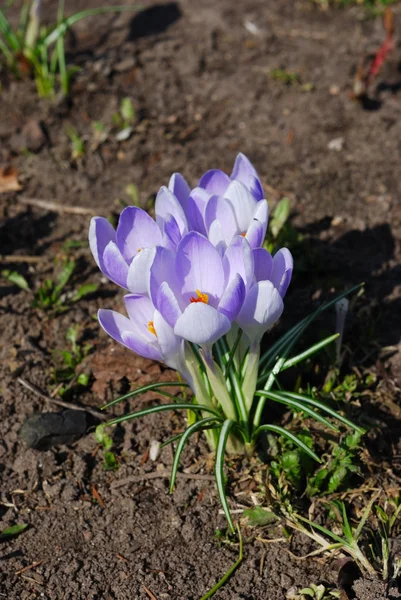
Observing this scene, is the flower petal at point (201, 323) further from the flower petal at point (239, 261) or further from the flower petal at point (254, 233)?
the flower petal at point (254, 233)

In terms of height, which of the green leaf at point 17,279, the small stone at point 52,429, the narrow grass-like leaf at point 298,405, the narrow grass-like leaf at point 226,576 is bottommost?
the narrow grass-like leaf at point 226,576

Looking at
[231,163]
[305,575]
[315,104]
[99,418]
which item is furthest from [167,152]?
[305,575]

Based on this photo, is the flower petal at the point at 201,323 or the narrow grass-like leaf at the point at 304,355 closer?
the flower petal at the point at 201,323

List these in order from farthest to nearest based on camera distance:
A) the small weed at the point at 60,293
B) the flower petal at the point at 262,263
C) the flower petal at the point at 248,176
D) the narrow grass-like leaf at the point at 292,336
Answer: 1. the small weed at the point at 60,293
2. the narrow grass-like leaf at the point at 292,336
3. the flower petal at the point at 248,176
4. the flower petal at the point at 262,263

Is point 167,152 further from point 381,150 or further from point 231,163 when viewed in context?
point 381,150

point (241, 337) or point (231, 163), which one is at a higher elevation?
point (241, 337)

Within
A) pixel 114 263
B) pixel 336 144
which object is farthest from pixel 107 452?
pixel 336 144

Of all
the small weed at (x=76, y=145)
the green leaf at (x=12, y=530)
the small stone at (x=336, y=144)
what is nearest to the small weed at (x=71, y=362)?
the green leaf at (x=12, y=530)
